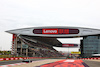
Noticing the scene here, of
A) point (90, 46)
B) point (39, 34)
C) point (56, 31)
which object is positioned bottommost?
point (90, 46)

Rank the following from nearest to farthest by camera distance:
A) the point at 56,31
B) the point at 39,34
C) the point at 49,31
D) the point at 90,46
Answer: the point at 56,31 < the point at 49,31 < the point at 90,46 < the point at 39,34

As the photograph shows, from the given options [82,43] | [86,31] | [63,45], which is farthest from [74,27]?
[63,45]

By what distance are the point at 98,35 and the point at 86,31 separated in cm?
519

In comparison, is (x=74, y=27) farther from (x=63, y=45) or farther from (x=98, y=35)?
(x=63, y=45)

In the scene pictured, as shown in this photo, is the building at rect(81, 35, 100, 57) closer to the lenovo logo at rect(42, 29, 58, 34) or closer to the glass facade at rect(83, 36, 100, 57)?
the glass facade at rect(83, 36, 100, 57)

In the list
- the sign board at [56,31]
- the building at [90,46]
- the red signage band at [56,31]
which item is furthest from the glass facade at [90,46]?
the red signage band at [56,31]

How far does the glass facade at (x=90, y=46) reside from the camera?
194 ft

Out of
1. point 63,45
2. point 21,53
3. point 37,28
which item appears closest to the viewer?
point 37,28

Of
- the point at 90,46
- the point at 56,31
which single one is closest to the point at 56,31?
the point at 56,31

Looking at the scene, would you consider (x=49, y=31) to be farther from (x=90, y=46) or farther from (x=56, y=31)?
(x=90, y=46)

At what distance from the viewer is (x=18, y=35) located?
62.2 metres

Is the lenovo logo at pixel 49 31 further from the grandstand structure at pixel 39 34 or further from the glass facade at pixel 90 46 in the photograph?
the glass facade at pixel 90 46

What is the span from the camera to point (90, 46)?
6025 centimetres

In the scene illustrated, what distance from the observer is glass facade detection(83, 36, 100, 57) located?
59188 mm
